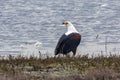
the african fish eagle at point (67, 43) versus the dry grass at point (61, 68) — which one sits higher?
the dry grass at point (61, 68)

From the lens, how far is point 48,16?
26469 mm

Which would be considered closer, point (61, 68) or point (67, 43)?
point (61, 68)

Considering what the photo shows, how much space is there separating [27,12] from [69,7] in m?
2.51

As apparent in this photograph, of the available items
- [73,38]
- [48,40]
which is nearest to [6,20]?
[48,40]

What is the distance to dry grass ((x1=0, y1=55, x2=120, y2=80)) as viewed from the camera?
9.54m

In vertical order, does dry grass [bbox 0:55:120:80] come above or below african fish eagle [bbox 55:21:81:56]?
above

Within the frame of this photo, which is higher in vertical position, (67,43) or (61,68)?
(61,68)

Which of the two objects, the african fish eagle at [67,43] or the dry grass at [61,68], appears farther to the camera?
the african fish eagle at [67,43]

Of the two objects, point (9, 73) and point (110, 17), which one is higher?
point (9, 73)

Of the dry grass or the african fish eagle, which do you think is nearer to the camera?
the dry grass

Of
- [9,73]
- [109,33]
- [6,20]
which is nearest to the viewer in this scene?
[9,73]

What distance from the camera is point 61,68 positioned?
10828mm

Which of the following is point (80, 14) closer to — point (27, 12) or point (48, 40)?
point (27, 12)

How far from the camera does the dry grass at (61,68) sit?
9539 millimetres
